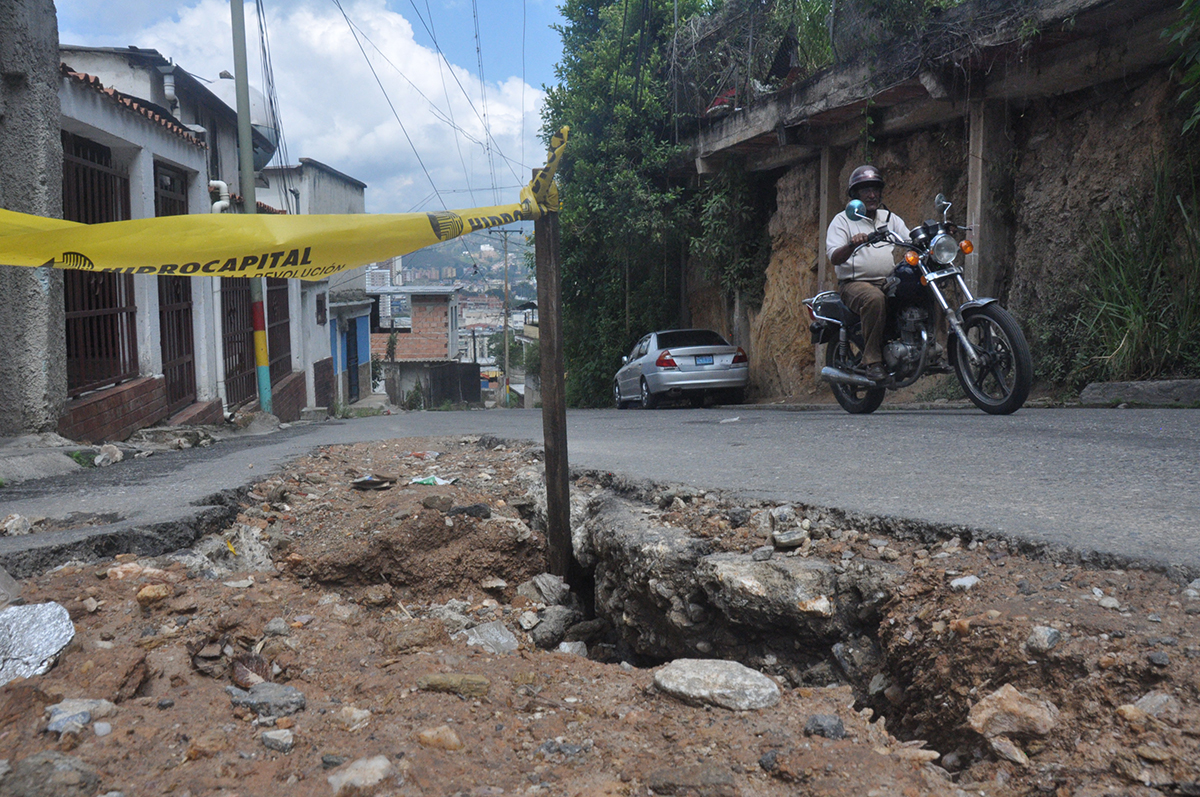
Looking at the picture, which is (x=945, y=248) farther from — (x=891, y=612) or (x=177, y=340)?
(x=177, y=340)

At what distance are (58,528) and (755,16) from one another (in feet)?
38.9

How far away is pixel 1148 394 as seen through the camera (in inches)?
263

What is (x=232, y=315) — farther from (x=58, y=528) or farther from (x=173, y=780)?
(x=173, y=780)

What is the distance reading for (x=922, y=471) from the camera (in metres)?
3.97

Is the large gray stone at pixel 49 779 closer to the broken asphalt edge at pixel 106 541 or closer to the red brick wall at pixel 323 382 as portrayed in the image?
the broken asphalt edge at pixel 106 541

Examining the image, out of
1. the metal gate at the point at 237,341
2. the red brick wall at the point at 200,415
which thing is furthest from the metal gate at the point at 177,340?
the metal gate at the point at 237,341

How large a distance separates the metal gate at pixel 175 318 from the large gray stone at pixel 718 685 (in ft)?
28.9

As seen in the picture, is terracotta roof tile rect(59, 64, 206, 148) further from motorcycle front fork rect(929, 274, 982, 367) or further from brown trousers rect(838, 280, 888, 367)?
motorcycle front fork rect(929, 274, 982, 367)

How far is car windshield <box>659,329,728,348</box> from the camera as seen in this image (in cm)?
1359

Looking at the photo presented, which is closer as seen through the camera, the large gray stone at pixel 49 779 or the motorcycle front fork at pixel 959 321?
the large gray stone at pixel 49 779

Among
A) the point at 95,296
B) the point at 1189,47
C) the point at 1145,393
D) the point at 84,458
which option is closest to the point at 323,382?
the point at 95,296

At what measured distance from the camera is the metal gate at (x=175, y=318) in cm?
990

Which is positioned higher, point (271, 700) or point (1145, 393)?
point (1145, 393)

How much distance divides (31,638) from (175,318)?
8920 mm
